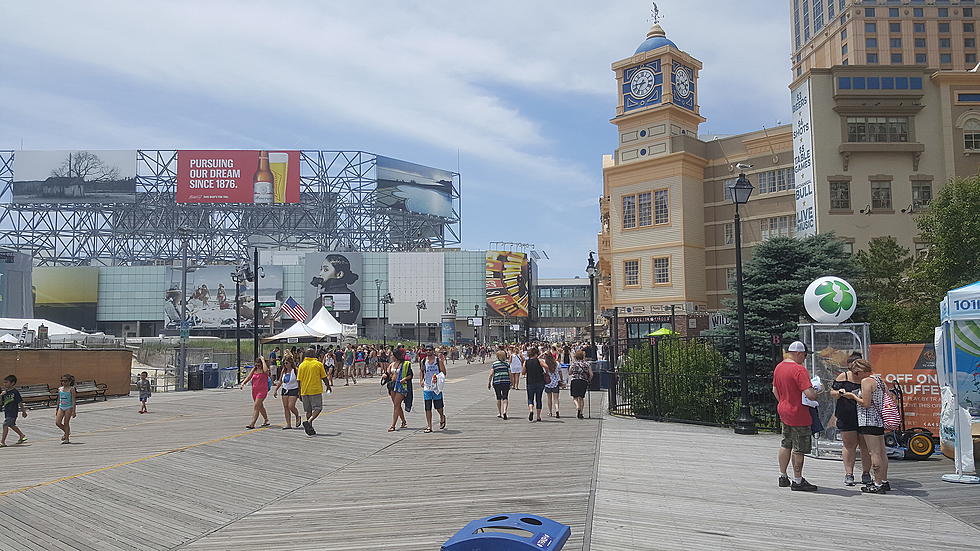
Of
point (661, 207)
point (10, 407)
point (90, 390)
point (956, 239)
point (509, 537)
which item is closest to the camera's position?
point (509, 537)

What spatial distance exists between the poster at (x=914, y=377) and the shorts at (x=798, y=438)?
4257mm

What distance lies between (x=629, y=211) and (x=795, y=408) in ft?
128

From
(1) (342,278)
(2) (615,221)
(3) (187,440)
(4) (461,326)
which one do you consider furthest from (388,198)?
(3) (187,440)

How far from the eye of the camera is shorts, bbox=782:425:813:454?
9.07 m

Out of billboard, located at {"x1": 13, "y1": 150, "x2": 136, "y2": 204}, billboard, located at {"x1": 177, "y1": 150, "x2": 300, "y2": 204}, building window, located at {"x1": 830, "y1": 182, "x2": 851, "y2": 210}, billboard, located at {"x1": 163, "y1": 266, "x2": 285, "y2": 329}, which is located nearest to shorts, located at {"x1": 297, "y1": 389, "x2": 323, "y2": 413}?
building window, located at {"x1": 830, "y1": 182, "x2": 851, "y2": 210}

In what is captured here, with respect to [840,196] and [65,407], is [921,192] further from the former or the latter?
[65,407]

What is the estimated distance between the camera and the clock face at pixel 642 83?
4578cm

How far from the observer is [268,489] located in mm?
10047

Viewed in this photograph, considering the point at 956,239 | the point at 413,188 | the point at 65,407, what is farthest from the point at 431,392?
the point at 413,188

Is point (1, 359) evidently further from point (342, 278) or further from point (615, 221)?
point (342, 278)

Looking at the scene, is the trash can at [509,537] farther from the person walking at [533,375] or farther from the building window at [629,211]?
the building window at [629,211]

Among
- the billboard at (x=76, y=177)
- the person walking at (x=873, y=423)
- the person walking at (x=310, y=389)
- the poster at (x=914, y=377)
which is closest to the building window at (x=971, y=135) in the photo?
the poster at (x=914, y=377)

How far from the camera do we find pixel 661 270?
44906mm

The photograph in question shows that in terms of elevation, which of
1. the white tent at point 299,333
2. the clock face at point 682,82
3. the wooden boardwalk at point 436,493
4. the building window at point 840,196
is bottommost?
the wooden boardwalk at point 436,493
